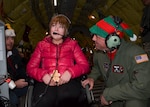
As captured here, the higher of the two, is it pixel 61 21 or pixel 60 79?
pixel 61 21

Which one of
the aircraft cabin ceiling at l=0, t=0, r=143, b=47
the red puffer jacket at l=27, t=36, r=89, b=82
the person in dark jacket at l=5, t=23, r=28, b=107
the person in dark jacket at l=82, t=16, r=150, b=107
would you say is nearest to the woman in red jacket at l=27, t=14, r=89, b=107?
the red puffer jacket at l=27, t=36, r=89, b=82

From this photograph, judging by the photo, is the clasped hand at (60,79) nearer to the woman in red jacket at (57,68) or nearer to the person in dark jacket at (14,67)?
the woman in red jacket at (57,68)

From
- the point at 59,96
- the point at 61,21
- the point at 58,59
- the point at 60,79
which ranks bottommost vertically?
the point at 59,96

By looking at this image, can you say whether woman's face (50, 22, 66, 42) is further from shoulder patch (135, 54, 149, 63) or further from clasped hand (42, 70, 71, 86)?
shoulder patch (135, 54, 149, 63)

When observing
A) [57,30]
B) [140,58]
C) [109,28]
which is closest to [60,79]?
[57,30]

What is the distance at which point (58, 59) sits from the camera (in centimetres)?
323

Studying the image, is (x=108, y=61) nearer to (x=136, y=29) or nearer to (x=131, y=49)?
(x=131, y=49)

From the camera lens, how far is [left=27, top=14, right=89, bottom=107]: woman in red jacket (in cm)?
301

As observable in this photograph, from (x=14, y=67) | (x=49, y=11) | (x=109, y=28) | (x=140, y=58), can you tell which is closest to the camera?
(x=140, y=58)

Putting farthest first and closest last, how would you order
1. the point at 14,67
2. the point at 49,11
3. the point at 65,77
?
the point at 49,11, the point at 14,67, the point at 65,77

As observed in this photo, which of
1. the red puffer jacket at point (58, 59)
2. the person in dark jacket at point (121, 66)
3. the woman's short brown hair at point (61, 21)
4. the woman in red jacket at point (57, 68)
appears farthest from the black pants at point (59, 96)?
the woman's short brown hair at point (61, 21)

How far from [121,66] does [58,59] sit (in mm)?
788

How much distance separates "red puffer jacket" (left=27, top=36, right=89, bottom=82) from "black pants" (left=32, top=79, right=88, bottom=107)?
15cm

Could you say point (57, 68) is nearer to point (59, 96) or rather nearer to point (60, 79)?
point (60, 79)
